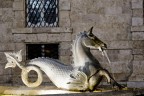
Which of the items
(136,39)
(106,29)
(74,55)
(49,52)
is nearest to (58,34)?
(49,52)

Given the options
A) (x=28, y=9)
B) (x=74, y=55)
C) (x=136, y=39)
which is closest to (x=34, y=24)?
(x=28, y=9)

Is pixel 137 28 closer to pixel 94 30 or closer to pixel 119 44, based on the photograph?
pixel 119 44

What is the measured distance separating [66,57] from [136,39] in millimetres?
1697

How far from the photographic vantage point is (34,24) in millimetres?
8719

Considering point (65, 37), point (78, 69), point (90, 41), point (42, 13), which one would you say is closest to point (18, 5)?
point (42, 13)

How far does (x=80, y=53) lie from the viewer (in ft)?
14.1

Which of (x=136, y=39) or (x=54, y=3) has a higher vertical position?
(x=54, y=3)

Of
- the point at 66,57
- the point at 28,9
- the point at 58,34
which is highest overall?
the point at 28,9

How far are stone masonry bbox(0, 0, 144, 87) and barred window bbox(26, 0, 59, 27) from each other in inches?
9.0

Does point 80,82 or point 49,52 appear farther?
point 49,52

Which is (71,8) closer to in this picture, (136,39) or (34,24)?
(34,24)

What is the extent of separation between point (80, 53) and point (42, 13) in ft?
15.3

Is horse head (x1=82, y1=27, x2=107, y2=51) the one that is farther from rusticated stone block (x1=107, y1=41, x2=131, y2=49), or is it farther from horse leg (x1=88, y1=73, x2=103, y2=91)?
rusticated stone block (x1=107, y1=41, x2=131, y2=49)

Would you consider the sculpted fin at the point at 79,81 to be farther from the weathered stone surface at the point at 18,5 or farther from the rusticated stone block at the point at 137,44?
the weathered stone surface at the point at 18,5
